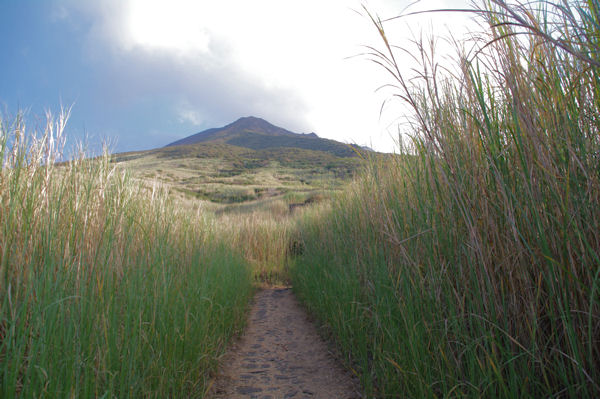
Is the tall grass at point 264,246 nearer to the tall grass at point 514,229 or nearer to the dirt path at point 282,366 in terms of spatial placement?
the dirt path at point 282,366

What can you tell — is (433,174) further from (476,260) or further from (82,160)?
(82,160)

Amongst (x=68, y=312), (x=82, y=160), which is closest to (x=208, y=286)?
(x=82, y=160)

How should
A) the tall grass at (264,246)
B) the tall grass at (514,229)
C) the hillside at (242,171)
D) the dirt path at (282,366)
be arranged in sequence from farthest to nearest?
1. the hillside at (242,171)
2. the tall grass at (264,246)
3. the dirt path at (282,366)
4. the tall grass at (514,229)

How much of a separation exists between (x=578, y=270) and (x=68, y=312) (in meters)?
2.27

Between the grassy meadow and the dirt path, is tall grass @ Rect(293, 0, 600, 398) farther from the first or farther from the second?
the dirt path

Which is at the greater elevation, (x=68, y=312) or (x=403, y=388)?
(x=68, y=312)

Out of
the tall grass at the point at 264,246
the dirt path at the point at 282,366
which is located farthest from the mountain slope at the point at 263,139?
the dirt path at the point at 282,366

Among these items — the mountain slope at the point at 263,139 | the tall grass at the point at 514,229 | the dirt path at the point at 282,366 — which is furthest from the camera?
the mountain slope at the point at 263,139

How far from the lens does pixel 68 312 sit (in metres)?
1.49

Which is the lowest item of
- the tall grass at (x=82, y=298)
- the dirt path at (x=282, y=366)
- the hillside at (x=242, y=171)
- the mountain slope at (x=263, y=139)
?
the dirt path at (x=282, y=366)

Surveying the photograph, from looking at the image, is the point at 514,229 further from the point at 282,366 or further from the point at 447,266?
the point at 282,366

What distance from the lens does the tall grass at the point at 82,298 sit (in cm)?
123

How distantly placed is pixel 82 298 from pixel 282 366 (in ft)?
7.64

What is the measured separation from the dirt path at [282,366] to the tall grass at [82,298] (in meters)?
0.28
